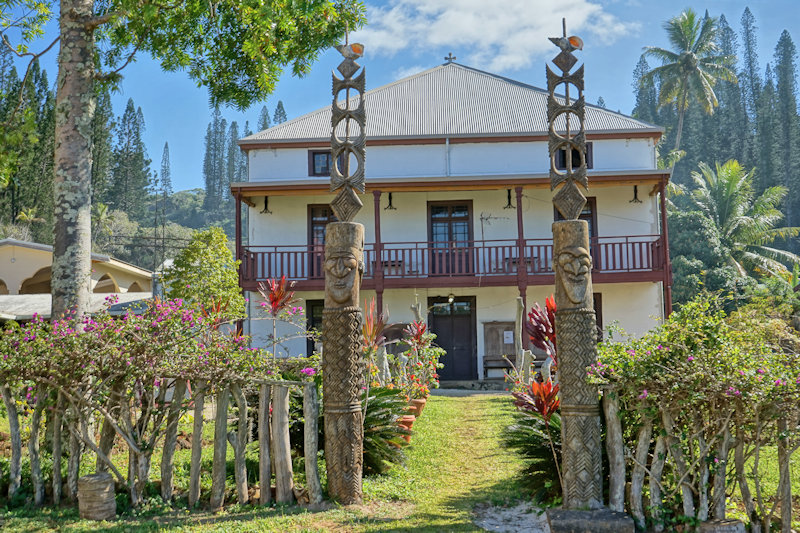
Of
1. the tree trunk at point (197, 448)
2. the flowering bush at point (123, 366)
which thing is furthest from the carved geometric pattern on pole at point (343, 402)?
the tree trunk at point (197, 448)

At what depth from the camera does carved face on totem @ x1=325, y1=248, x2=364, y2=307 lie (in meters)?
6.06

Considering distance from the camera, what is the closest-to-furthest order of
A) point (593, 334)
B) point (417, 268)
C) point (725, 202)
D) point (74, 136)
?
point (593, 334)
point (74, 136)
point (417, 268)
point (725, 202)

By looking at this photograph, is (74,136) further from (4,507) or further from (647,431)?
(647,431)

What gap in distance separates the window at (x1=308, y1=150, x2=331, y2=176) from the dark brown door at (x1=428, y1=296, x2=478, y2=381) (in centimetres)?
456

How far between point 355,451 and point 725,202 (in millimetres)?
30380

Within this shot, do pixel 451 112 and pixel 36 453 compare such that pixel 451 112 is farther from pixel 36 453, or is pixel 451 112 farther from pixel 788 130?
pixel 788 130

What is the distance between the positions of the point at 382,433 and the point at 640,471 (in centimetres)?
267

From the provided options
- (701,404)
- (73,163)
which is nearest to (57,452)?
(73,163)

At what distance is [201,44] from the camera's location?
989 centimetres

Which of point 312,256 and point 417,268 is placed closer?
point 417,268

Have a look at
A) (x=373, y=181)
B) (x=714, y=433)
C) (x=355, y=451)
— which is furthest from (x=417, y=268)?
(x=714, y=433)

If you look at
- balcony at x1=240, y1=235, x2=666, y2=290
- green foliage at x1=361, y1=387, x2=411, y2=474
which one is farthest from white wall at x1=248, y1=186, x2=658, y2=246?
green foliage at x1=361, y1=387, x2=411, y2=474

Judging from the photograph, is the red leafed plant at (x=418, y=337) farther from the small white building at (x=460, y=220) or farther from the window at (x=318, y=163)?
the window at (x=318, y=163)

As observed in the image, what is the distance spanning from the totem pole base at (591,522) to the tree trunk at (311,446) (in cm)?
192
